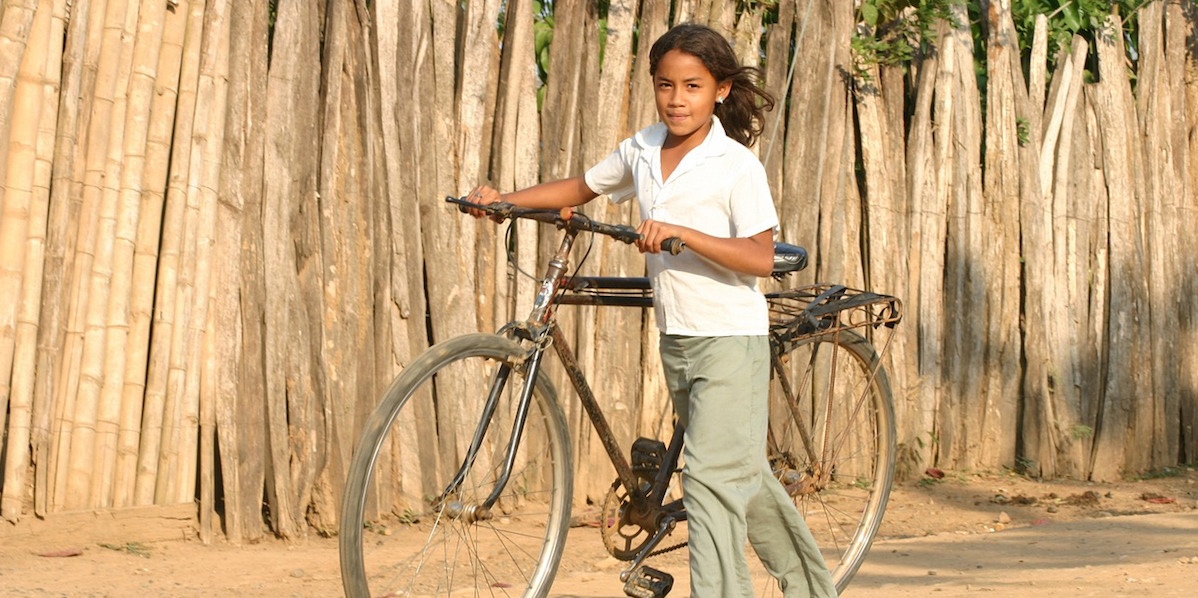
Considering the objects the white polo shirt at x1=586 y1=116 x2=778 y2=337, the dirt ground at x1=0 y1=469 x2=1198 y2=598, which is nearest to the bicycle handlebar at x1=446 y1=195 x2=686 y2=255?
the white polo shirt at x1=586 y1=116 x2=778 y2=337

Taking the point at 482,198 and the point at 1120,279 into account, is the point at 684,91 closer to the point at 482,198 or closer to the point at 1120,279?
the point at 482,198

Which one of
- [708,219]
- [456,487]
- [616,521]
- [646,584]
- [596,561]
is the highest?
[708,219]

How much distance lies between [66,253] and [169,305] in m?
0.39

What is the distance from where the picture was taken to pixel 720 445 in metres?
3.65

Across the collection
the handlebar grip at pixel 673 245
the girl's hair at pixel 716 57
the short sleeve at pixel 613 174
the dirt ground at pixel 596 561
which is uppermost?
the girl's hair at pixel 716 57

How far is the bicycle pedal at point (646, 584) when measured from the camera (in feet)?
12.8

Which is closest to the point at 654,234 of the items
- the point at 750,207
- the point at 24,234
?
the point at 750,207

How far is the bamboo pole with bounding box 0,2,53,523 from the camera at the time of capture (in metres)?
4.63

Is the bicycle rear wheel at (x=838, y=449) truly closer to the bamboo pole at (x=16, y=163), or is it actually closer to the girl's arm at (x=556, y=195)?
the girl's arm at (x=556, y=195)

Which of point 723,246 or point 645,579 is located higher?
point 723,246

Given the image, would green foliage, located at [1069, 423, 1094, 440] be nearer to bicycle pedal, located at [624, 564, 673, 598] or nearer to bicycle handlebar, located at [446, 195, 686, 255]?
bicycle pedal, located at [624, 564, 673, 598]

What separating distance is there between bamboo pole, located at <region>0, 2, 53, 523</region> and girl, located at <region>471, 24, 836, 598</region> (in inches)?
73.6

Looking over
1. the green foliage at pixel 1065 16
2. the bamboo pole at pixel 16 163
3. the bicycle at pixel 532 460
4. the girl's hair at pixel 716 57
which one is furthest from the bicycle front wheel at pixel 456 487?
the green foliage at pixel 1065 16

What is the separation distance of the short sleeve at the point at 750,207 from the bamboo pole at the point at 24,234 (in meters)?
2.49
